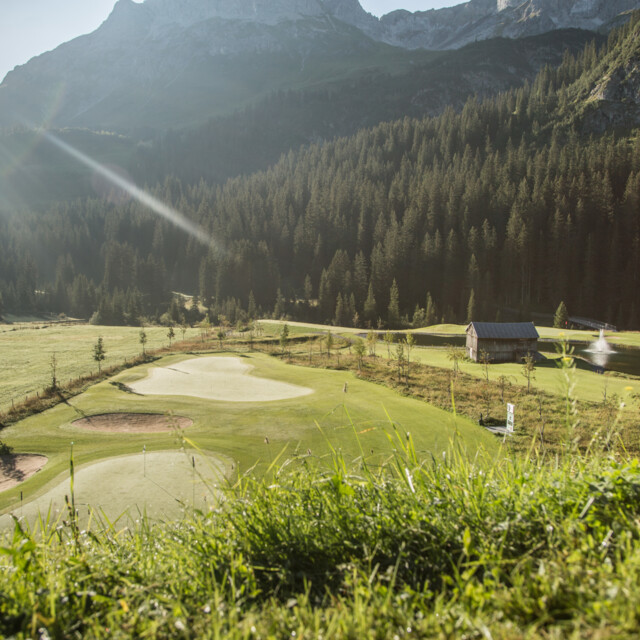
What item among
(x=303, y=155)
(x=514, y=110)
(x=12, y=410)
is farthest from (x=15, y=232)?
(x=514, y=110)

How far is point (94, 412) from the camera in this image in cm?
3030

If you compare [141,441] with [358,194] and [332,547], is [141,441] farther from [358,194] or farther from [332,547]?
[358,194]

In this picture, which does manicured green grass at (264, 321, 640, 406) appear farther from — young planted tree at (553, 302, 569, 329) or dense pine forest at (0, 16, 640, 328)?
dense pine forest at (0, 16, 640, 328)

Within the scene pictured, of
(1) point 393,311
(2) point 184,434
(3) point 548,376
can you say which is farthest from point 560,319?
(2) point 184,434

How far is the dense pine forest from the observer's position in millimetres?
99312

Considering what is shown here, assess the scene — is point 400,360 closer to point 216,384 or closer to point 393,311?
point 216,384

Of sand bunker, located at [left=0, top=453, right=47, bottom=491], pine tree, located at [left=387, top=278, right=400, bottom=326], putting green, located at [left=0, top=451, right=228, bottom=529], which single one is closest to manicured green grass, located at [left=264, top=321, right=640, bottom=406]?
pine tree, located at [left=387, top=278, right=400, bottom=326]

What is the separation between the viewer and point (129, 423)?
28.5 meters

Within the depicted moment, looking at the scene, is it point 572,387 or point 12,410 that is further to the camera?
point 12,410

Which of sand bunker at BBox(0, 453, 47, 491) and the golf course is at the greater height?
the golf course

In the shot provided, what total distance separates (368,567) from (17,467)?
2530 centimetres

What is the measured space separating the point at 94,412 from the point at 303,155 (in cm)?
17533

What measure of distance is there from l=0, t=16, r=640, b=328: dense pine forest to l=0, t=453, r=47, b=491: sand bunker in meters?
76.3

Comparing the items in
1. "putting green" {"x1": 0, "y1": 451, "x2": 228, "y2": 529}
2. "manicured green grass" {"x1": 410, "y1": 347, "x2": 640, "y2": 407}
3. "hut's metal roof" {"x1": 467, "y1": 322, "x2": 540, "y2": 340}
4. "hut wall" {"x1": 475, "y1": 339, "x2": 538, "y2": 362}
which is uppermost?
"hut's metal roof" {"x1": 467, "y1": 322, "x2": 540, "y2": 340}
